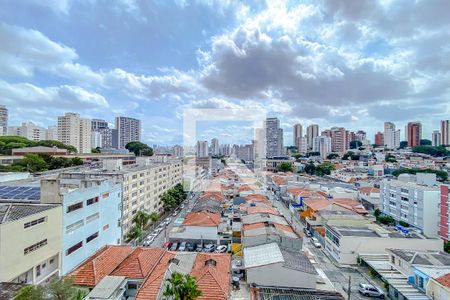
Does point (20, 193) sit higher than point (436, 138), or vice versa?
point (436, 138)

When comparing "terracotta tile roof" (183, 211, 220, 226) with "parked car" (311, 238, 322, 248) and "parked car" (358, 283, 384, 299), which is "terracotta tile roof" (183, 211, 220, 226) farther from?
"parked car" (358, 283, 384, 299)

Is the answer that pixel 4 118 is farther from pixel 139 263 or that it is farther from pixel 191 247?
pixel 139 263

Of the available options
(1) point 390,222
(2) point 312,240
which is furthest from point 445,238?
(2) point 312,240

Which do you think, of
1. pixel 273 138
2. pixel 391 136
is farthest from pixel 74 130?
pixel 391 136

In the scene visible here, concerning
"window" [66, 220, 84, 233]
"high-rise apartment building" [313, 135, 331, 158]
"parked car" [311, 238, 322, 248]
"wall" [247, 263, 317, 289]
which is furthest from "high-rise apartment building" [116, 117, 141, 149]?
"wall" [247, 263, 317, 289]

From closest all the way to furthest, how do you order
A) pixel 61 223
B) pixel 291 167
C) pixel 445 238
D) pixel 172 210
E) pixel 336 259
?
pixel 61 223
pixel 336 259
pixel 445 238
pixel 172 210
pixel 291 167

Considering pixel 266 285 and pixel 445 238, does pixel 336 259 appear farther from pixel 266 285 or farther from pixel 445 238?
pixel 445 238
